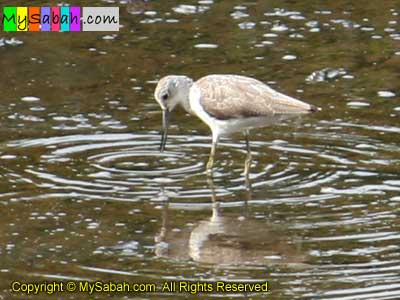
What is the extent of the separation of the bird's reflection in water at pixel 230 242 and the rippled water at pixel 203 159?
0.07ft

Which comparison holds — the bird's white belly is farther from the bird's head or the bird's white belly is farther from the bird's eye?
the bird's eye

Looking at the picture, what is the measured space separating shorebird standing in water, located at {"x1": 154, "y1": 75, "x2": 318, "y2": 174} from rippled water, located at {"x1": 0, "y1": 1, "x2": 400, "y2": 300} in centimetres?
40

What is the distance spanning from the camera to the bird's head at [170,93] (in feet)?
39.3

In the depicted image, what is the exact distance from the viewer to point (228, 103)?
1162 cm

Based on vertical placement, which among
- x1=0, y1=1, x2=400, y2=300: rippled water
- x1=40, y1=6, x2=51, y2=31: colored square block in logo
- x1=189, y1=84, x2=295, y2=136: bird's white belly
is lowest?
x1=40, y1=6, x2=51, y2=31: colored square block in logo

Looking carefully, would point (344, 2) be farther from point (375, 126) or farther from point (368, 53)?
point (375, 126)

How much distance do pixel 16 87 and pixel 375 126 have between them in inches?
154

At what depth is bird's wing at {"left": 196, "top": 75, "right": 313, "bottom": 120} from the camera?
11430mm

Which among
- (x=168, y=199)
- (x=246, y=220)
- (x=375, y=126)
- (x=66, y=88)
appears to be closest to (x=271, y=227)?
(x=246, y=220)

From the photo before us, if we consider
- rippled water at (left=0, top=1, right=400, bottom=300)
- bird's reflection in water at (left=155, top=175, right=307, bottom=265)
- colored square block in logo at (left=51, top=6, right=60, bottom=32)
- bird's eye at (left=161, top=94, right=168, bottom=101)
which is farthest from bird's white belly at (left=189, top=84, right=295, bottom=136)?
colored square block in logo at (left=51, top=6, right=60, bottom=32)

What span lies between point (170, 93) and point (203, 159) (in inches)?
26.7

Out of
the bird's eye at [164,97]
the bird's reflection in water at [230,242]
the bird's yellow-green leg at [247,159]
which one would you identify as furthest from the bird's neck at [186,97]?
the bird's reflection in water at [230,242]

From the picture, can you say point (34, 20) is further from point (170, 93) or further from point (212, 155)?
point (212, 155)

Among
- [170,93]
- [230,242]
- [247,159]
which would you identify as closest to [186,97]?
[170,93]
